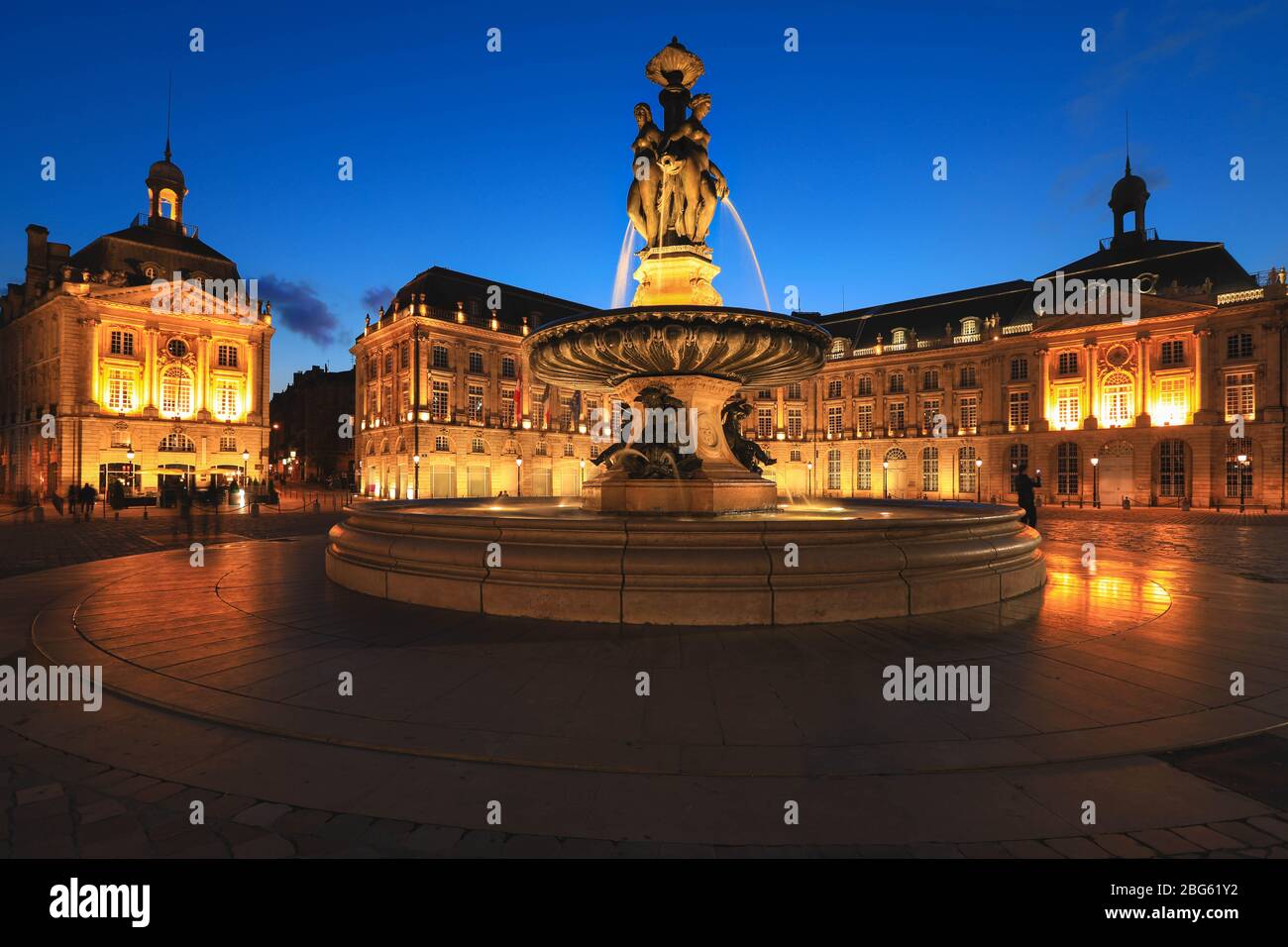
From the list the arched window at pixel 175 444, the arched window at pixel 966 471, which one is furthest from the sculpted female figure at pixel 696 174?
the arched window at pixel 966 471

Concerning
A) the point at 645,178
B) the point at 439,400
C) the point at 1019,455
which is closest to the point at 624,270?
the point at 645,178

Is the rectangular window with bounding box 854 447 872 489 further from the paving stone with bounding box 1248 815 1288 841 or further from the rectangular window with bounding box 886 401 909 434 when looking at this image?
the paving stone with bounding box 1248 815 1288 841

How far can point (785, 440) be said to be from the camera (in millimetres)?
66188

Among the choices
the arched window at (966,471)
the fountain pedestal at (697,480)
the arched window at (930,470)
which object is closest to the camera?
the fountain pedestal at (697,480)

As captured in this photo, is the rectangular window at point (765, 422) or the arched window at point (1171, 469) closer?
the arched window at point (1171, 469)

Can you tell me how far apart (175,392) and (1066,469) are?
215ft

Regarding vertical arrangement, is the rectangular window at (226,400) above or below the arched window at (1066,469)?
above

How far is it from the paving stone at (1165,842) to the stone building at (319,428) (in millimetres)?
88952

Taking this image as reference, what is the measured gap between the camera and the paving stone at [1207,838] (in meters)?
2.71

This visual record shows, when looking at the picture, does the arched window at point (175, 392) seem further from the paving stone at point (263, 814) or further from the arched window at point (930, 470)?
the arched window at point (930, 470)

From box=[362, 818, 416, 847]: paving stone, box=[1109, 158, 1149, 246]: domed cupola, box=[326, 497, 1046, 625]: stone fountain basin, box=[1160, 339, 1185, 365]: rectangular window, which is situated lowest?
box=[362, 818, 416, 847]: paving stone

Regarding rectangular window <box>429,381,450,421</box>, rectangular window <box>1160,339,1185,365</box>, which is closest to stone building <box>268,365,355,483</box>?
rectangular window <box>429,381,450,421</box>

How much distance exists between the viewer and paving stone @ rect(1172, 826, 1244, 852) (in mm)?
2713

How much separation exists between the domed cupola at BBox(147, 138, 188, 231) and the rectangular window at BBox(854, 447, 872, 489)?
61007 mm
